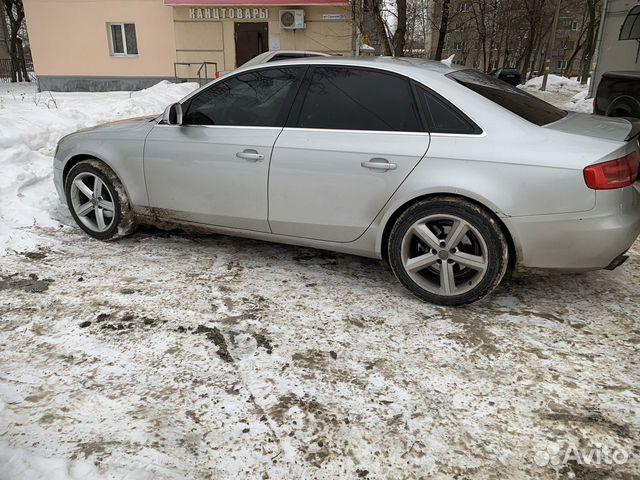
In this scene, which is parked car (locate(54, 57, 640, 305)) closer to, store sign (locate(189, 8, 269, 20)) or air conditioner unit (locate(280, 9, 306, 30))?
air conditioner unit (locate(280, 9, 306, 30))

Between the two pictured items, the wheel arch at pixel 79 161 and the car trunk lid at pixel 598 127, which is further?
the wheel arch at pixel 79 161

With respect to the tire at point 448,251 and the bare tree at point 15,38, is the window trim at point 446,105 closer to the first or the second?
the tire at point 448,251

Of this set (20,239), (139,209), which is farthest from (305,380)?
(20,239)

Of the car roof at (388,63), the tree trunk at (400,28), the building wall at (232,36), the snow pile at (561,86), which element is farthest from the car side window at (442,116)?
the snow pile at (561,86)

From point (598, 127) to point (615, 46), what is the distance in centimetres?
1489

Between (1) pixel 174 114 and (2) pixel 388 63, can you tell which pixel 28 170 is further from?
(2) pixel 388 63

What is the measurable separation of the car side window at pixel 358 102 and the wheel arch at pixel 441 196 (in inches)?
18.2

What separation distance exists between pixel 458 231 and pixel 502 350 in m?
0.77

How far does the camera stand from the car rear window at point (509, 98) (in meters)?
3.31

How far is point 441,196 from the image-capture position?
326 cm

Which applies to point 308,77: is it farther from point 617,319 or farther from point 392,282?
point 617,319

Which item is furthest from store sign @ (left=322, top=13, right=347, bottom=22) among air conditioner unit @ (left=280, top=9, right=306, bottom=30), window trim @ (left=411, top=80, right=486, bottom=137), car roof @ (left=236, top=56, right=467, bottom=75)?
window trim @ (left=411, top=80, right=486, bottom=137)

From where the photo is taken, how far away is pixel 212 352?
2.88 meters

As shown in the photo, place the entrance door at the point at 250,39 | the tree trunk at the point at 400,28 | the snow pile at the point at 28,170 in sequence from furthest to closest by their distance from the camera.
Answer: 1. the entrance door at the point at 250,39
2. the tree trunk at the point at 400,28
3. the snow pile at the point at 28,170
